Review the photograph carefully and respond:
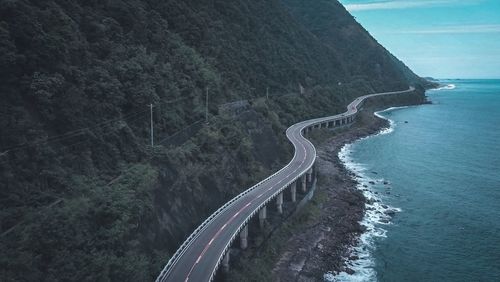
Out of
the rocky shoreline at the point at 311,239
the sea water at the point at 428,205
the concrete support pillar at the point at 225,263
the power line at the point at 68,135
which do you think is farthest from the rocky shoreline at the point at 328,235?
the power line at the point at 68,135

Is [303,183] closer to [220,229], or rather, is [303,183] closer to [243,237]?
[243,237]

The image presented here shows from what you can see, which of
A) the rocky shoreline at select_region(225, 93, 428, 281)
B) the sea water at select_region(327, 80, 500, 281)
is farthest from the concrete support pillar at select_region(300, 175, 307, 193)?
the sea water at select_region(327, 80, 500, 281)

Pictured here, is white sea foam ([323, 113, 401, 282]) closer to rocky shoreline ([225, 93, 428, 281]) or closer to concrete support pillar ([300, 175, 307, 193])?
rocky shoreline ([225, 93, 428, 281])

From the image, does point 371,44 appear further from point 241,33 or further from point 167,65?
point 167,65

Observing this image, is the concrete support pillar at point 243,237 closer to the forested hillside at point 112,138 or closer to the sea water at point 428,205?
the forested hillside at point 112,138

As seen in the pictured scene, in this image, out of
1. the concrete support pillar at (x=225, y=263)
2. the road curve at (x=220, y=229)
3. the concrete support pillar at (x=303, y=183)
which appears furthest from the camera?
the concrete support pillar at (x=303, y=183)

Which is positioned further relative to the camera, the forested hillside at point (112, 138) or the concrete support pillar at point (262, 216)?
the concrete support pillar at point (262, 216)
